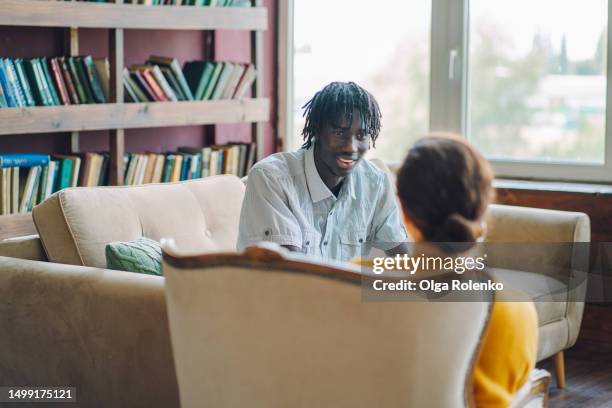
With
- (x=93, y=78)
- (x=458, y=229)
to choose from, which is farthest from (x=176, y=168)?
(x=458, y=229)

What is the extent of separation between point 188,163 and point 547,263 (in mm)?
1664

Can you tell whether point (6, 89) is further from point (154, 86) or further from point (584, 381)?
point (584, 381)

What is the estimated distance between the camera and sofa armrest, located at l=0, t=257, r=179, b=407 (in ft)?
7.87

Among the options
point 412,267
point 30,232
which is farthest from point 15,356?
point 412,267

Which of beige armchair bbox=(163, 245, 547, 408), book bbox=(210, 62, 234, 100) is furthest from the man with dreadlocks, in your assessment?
book bbox=(210, 62, 234, 100)

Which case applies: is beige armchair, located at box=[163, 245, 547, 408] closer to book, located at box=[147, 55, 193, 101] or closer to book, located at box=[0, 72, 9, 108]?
book, located at box=[0, 72, 9, 108]

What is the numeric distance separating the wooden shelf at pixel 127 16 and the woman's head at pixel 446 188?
229 centimetres

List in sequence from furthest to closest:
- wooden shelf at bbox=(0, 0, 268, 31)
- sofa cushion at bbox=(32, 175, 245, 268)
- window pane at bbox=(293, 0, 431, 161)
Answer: window pane at bbox=(293, 0, 431, 161) < wooden shelf at bbox=(0, 0, 268, 31) < sofa cushion at bbox=(32, 175, 245, 268)

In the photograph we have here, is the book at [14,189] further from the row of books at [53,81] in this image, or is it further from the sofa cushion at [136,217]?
the sofa cushion at [136,217]

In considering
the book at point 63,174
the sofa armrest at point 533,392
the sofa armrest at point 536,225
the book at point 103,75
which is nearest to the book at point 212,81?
the book at point 103,75

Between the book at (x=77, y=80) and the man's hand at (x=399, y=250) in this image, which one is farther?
the book at (x=77, y=80)

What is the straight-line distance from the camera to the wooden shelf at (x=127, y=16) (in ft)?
11.4

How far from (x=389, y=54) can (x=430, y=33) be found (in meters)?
0.26

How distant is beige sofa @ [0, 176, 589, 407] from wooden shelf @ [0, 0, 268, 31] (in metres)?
0.92
